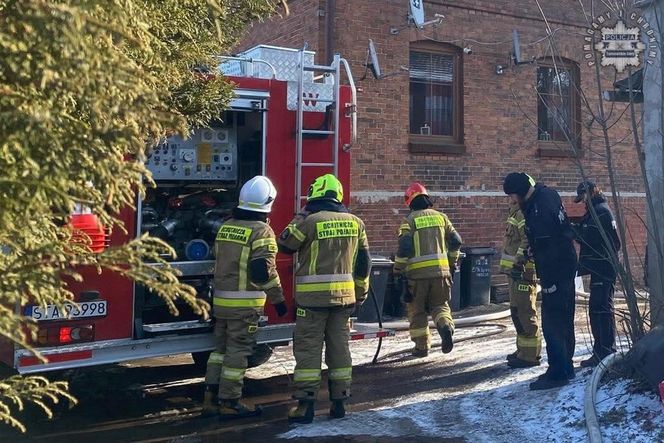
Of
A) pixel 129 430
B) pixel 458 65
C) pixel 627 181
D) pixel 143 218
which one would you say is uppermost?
pixel 458 65

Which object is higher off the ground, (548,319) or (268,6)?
(268,6)

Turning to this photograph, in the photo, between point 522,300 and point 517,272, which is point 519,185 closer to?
point 517,272

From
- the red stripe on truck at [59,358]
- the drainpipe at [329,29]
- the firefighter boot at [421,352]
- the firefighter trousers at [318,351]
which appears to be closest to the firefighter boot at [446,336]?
the firefighter boot at [421,352]

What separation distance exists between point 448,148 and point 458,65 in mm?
1391

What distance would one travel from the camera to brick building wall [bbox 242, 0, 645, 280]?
11156 millimetres

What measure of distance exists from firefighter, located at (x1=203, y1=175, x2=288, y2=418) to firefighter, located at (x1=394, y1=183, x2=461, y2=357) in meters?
2.18

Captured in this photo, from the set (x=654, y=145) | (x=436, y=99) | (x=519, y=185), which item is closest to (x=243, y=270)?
(x=519, y=185)

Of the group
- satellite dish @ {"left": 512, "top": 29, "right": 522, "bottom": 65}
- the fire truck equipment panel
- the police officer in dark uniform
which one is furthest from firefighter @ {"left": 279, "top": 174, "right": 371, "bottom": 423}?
satellite dish @ {"left": 512, "top": 29, "right": 522, "bottom": 65}

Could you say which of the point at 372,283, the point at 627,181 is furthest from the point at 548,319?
the point at 627,181

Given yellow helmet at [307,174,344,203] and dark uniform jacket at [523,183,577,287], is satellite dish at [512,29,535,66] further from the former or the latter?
yellow helmet at [307,174,344,203]

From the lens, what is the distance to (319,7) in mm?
10984

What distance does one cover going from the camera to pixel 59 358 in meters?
5.40

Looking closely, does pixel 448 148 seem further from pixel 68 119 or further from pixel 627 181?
pixel 68 119

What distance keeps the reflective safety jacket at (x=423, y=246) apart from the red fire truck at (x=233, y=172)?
1054mm
